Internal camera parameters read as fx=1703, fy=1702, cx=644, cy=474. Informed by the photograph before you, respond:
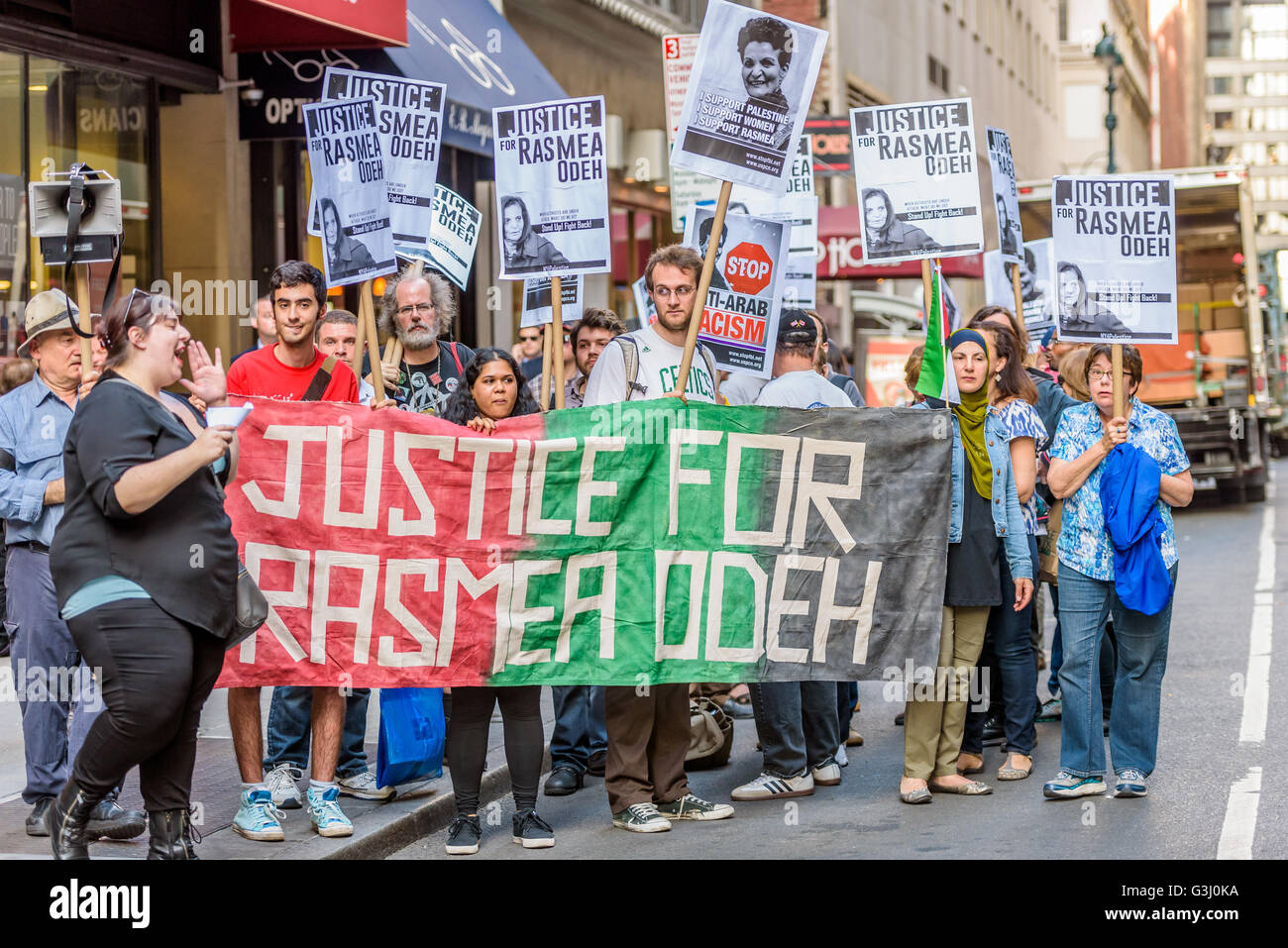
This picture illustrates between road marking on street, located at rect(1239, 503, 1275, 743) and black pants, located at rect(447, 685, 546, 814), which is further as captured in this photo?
road marking on street, located at rect(1239, 503, 1275, 743)

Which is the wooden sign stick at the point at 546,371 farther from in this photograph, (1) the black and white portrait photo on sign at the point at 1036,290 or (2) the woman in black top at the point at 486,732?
(1) the black and white portrait photo on sign at the point at 1036,290

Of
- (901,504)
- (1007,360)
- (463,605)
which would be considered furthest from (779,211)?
(463,605)

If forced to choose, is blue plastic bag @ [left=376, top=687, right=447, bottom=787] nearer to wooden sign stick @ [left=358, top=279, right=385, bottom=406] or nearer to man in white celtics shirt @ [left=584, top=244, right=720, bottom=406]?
wooden sign stick @ [left=358, top=279, right=385, bottom=406]

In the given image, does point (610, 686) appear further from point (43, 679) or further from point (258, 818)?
point (43, 679)

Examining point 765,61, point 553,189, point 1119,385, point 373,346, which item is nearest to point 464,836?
point 373,346

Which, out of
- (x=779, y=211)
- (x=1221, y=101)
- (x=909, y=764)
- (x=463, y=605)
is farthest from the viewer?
(x=1221, y=101)

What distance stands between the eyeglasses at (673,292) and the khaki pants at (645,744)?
1.68 meters

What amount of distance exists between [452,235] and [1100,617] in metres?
3.77

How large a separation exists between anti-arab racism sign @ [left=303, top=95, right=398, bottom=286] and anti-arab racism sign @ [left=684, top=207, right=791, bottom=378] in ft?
5.12

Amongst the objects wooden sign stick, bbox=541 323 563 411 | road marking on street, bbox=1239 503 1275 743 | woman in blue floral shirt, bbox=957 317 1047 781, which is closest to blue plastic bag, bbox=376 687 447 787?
wooden sign stick, bbox=541 323 563 411

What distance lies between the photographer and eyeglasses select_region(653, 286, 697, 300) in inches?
289

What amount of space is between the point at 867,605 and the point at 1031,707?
1308 mm

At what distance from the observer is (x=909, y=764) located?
761 centimetres
